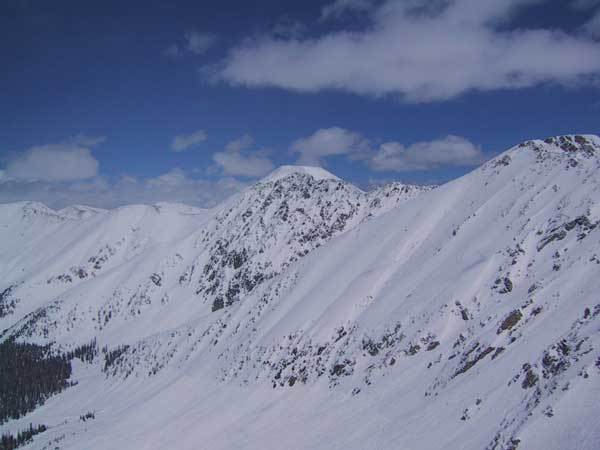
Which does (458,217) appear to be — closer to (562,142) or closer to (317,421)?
(562,142)

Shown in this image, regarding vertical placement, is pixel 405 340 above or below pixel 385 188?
below

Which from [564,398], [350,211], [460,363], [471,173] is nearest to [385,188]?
[350,211]

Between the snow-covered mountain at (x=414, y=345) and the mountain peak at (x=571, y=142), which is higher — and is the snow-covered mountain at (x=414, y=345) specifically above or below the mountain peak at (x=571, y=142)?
below

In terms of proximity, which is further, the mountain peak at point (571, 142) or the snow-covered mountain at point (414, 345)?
the mountain peak at point (571, 142)

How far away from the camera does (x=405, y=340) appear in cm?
5334

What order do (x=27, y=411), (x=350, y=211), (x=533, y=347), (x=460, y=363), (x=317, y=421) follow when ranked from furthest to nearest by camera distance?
(x=350, y=211)
(x=27, y=411)
(x=317, y=421)
(x=460, y=363)
(x=533, y=347)

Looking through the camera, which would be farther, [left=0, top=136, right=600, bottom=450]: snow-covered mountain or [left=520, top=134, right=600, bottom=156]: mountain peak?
[left=520, top=134, right=600, bottom=156]: mountain peak

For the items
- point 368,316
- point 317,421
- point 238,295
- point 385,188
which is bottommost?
point 317,421

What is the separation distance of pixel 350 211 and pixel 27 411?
13478 cm

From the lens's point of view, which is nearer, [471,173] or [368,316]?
[368,316]

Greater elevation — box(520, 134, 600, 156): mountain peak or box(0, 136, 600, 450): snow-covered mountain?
box(520, 134, 600, 156): mountain peak

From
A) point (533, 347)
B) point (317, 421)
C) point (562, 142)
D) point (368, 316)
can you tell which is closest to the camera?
point (533, 347)

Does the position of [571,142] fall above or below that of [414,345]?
above

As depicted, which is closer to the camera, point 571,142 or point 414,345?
point 414,345
